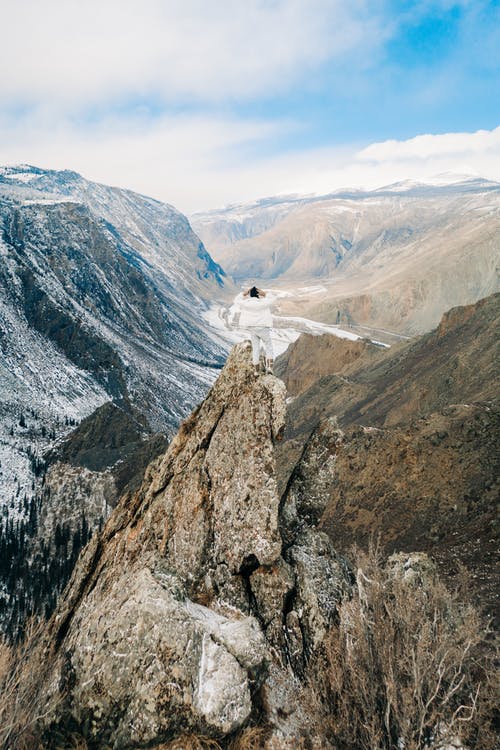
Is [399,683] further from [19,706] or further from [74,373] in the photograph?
[74,373]

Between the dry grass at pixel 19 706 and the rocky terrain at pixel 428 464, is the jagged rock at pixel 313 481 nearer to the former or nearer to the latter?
the rocky terrain at pixel 428 464

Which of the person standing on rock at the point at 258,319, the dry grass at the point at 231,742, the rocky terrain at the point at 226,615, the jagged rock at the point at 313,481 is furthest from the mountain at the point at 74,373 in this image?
the dry grass at the point at 231,742

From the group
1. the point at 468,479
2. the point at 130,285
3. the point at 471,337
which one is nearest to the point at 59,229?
the point at 130,285

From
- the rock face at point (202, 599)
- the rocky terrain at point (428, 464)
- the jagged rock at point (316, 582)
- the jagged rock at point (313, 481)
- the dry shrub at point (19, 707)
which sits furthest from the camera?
Result: the rocky terrain at point (428, 464)

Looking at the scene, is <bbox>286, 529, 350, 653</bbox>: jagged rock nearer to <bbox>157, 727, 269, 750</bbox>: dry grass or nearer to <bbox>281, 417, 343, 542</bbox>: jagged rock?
<bbox>281, 417, 343, 542</bbox>: jagged rock

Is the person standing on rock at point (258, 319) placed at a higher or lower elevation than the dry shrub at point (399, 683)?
higher

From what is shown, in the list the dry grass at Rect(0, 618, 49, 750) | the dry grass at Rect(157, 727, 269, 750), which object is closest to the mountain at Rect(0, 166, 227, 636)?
the dry grass at Rect(0, 618, 49, 750)
